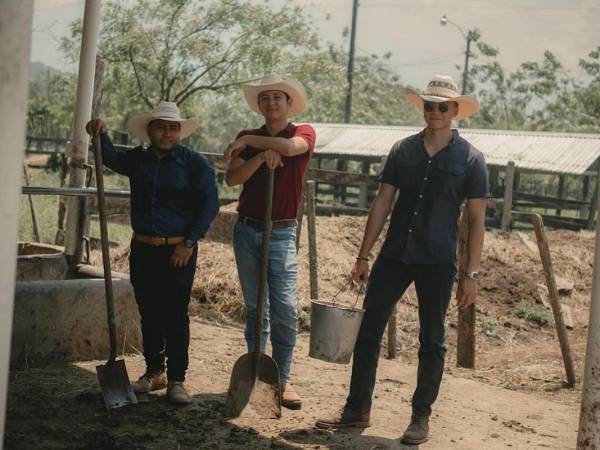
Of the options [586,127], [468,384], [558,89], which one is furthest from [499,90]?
[468,384]

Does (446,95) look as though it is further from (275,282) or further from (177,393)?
(177,393)

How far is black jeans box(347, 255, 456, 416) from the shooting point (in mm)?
4473

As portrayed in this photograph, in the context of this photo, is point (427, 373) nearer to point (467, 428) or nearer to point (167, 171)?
point (467, 428)

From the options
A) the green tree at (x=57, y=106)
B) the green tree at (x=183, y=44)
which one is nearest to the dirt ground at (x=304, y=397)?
the green tree at (x=57, y=106)

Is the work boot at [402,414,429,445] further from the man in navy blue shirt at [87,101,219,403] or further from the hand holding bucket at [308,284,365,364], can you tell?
the man in navy blue shirt at [87,101,219,403]

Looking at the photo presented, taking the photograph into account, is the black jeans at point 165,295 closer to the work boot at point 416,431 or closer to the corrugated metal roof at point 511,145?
the work boot at point 416,431

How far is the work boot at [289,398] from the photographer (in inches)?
197

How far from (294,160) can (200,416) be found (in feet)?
4.89

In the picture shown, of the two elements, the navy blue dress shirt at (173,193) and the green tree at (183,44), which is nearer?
the navy blue dress shirt at (173,193)

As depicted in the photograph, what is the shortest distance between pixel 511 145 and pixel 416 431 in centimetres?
2011

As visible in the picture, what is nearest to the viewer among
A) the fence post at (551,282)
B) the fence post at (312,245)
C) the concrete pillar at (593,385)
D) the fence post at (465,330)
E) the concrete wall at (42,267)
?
the concrete pillar at (593,385)

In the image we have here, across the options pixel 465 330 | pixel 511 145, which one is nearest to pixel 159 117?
pixel 465 330

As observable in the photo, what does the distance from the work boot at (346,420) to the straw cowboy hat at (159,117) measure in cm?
185

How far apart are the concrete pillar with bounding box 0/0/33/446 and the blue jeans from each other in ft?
7.95
